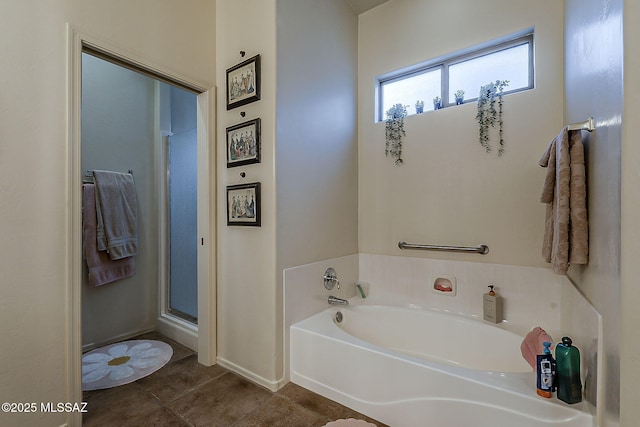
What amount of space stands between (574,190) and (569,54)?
3.11 ft

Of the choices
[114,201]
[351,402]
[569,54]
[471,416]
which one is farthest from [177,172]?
[569,54]

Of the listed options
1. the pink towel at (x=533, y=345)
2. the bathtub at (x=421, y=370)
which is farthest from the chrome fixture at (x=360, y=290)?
the pink towel at (x=533, y=345)

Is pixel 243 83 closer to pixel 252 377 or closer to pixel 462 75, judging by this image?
pixel 462 75

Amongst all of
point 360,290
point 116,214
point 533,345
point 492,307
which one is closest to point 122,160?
point 116,214

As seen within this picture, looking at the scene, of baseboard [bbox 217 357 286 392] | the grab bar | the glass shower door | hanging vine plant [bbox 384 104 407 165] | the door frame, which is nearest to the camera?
the door frame

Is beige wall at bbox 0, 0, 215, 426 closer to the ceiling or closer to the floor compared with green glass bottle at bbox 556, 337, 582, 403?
closer to the ceiling

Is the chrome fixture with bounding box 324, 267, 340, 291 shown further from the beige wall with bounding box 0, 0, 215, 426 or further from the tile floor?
the beige wall with bounding box 0, 0, 215, 426

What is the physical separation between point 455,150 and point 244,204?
1.63 m

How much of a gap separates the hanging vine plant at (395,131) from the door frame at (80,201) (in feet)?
4.76

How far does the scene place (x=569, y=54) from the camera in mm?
1693

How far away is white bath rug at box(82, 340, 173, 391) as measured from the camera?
2.04 metres

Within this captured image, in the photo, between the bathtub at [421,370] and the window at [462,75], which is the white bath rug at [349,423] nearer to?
the bathtub at [421,370]

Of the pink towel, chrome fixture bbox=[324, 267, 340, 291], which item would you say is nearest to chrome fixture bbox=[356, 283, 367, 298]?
chrome fixture bbox=[324, 267, 340, 291]

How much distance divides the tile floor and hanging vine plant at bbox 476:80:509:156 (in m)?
1.97
